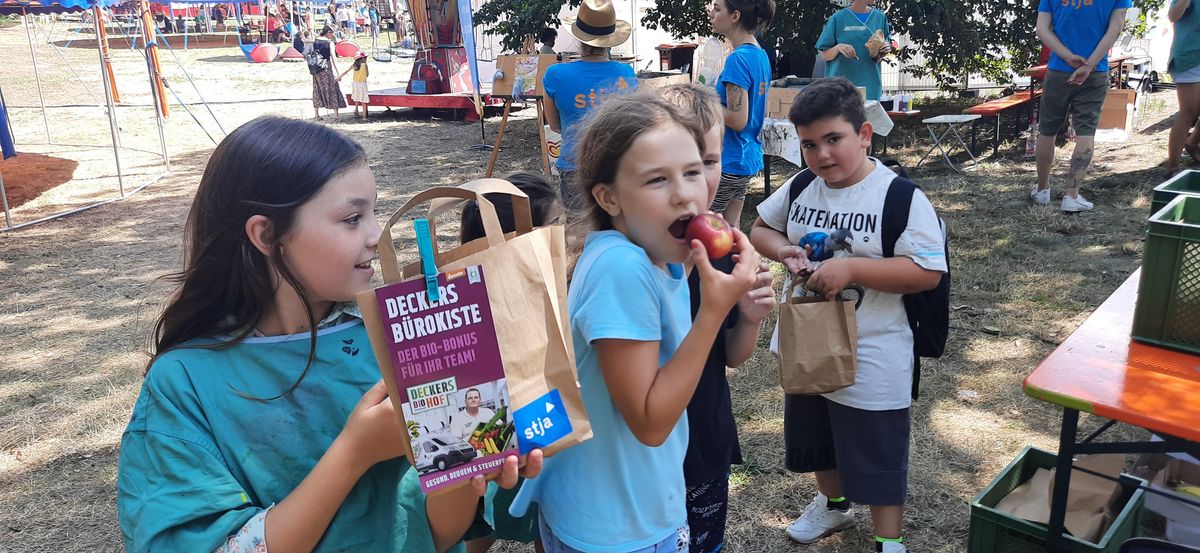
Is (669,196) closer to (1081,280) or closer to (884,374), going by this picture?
(884,374)

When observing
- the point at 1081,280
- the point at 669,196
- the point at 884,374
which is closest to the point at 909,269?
the point at 884,374

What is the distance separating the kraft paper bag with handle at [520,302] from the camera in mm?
1096

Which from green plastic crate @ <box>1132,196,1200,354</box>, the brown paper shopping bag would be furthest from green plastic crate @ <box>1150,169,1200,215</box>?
the brown paper shopping bag

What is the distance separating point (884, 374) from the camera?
2529mm

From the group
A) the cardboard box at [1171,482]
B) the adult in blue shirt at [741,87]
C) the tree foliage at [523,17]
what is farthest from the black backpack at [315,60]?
the cardboard box at [1171,482]

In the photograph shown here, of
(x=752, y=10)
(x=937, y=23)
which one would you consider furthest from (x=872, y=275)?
(x=937, y=23)

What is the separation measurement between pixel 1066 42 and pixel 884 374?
17.9 ft

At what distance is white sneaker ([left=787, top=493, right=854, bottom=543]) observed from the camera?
2.99 m

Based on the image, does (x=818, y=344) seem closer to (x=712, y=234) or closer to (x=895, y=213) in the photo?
(x=895, y=213)

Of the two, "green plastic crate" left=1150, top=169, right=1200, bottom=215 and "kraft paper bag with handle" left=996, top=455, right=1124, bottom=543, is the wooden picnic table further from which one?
"green plastic crate" left=1150, top=169, right=1200, bottom=215

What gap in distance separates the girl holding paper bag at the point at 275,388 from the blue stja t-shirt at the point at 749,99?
3.93 m

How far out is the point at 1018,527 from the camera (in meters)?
2.43

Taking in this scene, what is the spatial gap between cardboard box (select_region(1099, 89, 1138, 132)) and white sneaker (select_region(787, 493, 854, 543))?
8518 mm

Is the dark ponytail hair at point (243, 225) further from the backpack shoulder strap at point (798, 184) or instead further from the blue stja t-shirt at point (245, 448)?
the backpack shoulder strap at point (798, 184)
